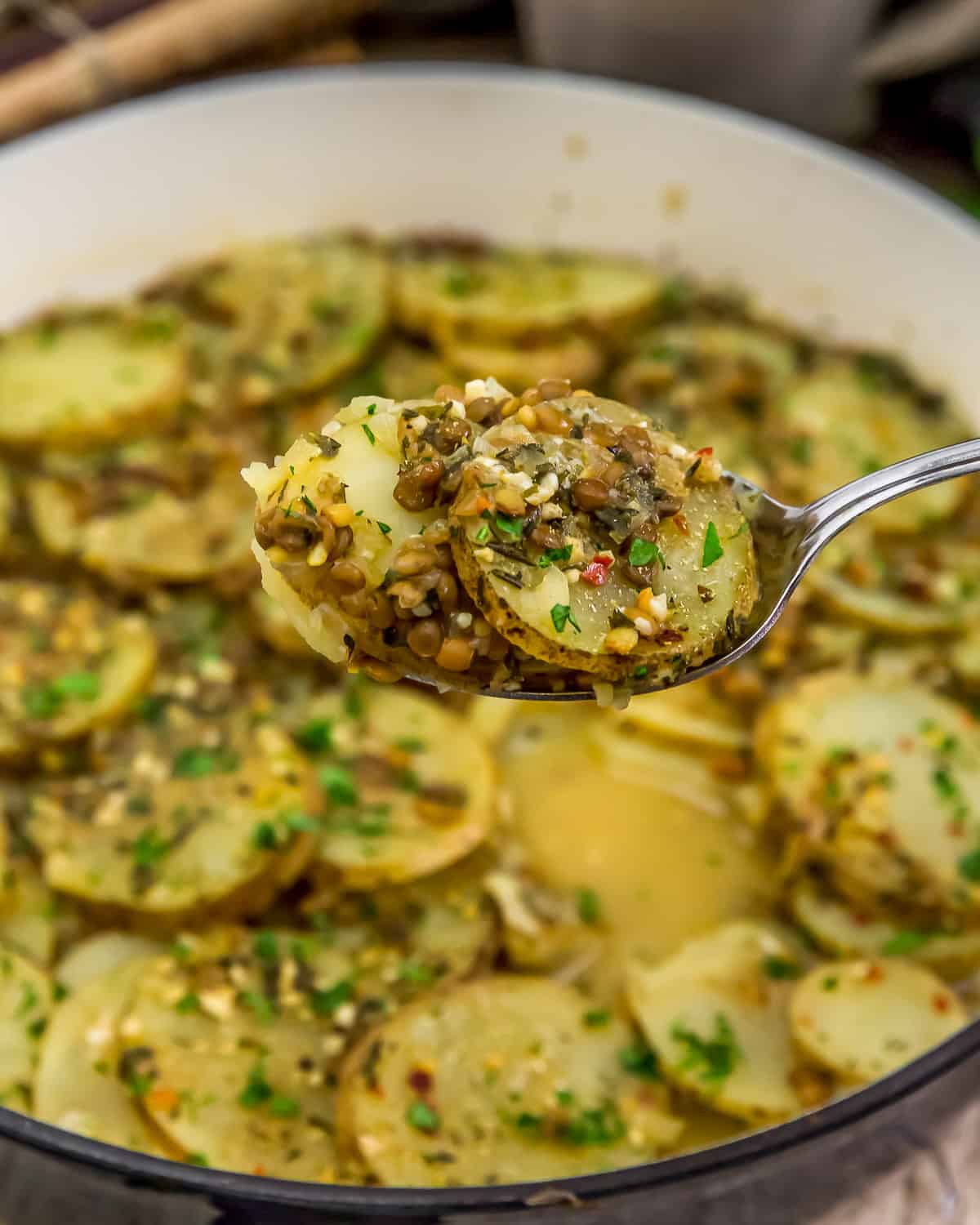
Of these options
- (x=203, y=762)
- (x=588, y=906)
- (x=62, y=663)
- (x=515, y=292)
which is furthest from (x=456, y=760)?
(x=515, y=292)

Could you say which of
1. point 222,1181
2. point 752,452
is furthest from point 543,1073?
point 752,452

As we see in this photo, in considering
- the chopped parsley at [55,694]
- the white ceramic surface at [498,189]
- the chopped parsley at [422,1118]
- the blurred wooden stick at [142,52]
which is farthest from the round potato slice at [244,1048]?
the blurred wooden stick at [142,52]

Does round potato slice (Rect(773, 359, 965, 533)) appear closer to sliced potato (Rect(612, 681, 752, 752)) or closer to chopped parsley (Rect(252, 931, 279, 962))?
sliced potato (Rect(612, 681, 752, 752))

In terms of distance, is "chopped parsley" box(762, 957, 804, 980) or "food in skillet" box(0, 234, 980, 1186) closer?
"food in skillet" box(0, 234, 980, 1186)

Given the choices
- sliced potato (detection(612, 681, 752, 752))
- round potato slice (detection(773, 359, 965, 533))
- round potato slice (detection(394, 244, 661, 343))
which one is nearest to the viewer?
sliced potato (detection(612, 681, 752, 752))

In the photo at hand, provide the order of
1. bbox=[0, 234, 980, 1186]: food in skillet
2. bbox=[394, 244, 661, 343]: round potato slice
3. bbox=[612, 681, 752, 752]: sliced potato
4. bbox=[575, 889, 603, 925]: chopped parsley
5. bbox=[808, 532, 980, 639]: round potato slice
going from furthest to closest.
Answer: bbox=[394, 244, 661, 343]: round potato slice
bbox=[808, 532, 980, 639]: round potato slice
bbox=[612, 681, 752, 752]: sliced potato
bbox=[575, 889, 603, 925]: chopped parsley
bbox=[0, 234, 980, 1186]: food in skillet

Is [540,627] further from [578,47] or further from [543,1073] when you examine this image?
[578,47]

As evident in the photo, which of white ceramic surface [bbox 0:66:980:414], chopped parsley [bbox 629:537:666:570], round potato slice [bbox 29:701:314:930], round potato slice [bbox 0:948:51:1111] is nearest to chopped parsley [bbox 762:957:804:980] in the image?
round potato slice [bbox 29:701:314:930]
